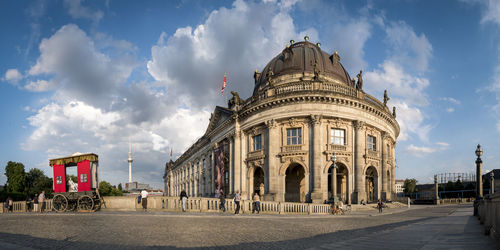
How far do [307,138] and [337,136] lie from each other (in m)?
3.29

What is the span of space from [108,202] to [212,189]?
28.4 m

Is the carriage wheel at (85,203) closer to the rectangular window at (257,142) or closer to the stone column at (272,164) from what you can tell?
the stone column at (272,164)

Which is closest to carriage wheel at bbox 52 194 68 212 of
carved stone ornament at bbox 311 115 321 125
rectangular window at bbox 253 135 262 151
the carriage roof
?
the carriage roof

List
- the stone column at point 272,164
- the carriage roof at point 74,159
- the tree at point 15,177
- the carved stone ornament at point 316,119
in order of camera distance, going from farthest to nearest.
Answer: the tree at point 15,177, the stone column at point 272,164, the carved stone ornament at point 316,119, the carriage roof at point 74,159

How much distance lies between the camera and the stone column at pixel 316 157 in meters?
31.2

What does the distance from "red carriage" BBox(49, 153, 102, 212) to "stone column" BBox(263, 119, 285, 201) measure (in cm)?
1747

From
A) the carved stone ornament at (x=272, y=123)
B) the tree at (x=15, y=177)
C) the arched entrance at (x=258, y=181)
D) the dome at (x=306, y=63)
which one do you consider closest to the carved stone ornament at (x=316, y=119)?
the carved stone ornament at (x=272, y=123)

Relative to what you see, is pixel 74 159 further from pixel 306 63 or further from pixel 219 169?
pixel 306 63

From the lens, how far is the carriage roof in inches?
839

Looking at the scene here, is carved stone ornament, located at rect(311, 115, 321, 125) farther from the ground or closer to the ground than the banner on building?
farther from the ground

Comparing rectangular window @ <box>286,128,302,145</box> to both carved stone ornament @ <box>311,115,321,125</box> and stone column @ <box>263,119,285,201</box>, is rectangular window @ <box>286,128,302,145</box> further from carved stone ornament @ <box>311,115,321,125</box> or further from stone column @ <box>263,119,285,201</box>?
carved stone ornament @ <box>311,115,321,125</box>

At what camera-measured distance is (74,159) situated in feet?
71.0

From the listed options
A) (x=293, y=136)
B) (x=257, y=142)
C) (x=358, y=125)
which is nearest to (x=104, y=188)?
(x=257, y=142)

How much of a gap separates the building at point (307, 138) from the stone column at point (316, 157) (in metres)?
0.10
